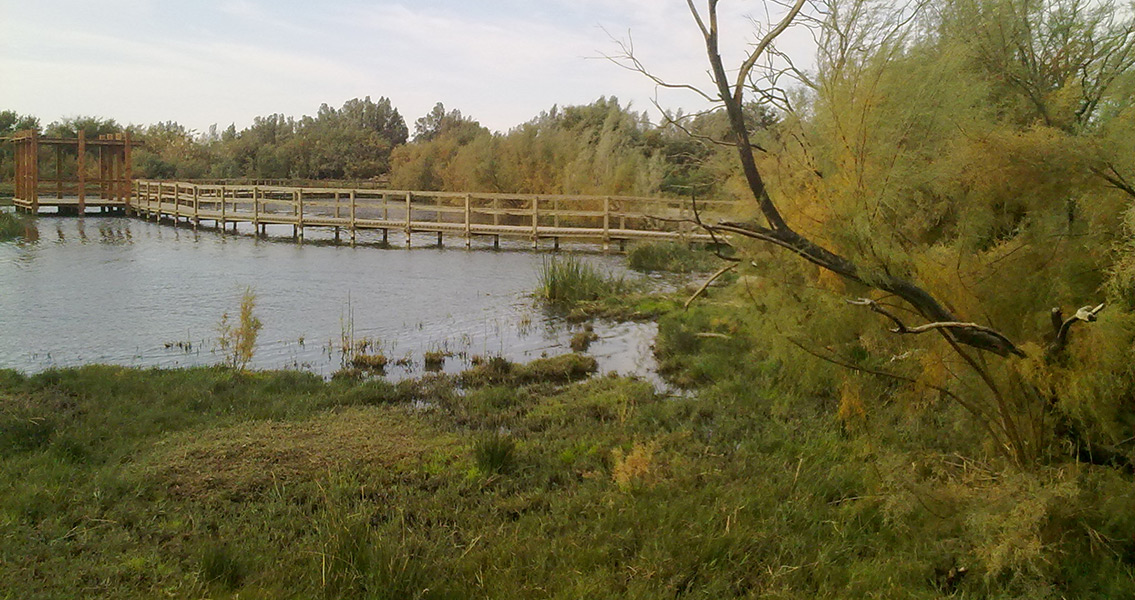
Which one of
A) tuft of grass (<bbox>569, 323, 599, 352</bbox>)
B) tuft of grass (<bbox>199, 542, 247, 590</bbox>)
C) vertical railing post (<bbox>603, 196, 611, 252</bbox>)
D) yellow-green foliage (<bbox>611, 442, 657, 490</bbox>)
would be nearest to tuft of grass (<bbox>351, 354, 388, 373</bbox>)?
tuft of grass (<bbox>569, 323, 599, 352</bbox>)

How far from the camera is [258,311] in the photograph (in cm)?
1193

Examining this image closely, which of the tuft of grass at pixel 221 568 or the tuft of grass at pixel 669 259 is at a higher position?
the tuft of grass at pixel 669 259

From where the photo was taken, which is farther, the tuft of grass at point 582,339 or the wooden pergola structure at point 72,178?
the wooden pergola structure at point 72,178

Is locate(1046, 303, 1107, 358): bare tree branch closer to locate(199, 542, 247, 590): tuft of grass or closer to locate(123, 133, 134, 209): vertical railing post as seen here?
locate(199, 542, 247, 590): tuft of grass

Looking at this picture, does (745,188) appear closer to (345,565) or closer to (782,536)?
(782,536)

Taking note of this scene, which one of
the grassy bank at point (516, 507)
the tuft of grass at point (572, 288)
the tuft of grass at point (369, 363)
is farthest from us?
the tuft of grass at point (572, 288)

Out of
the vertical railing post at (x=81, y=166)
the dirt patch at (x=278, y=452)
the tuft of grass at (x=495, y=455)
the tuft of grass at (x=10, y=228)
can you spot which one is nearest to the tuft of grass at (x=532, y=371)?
the dirt patch at (x=278, y=452)

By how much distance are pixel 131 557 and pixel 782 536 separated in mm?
2984

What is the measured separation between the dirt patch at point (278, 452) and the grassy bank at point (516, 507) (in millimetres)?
20

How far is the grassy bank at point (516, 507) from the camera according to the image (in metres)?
3.62

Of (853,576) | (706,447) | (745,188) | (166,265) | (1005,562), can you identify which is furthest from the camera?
(166,265)

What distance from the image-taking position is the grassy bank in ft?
11.9

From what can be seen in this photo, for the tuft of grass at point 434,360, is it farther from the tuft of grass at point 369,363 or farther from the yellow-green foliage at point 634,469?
the yellow-green foliage at point 634,469

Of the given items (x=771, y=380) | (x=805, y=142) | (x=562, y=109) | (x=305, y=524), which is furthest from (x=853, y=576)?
(x=562, y=109)
